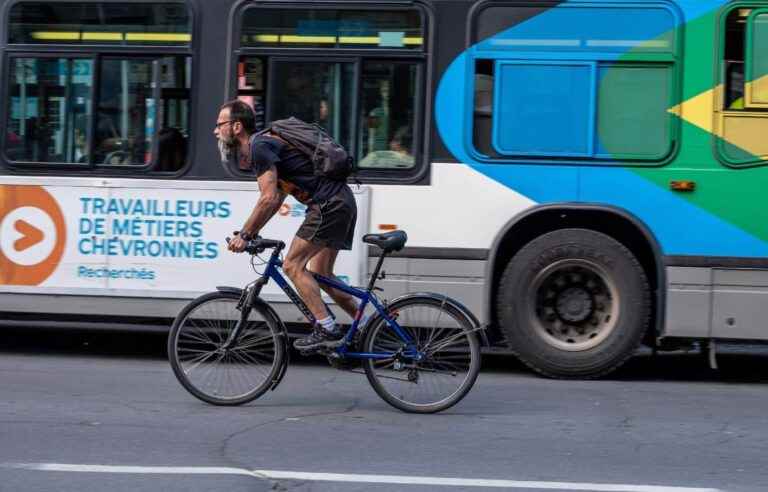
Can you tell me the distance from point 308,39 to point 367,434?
339cm

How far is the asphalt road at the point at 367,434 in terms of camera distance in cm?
557

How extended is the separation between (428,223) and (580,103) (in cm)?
137

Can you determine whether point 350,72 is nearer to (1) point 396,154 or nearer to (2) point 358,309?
(1) point 396,154

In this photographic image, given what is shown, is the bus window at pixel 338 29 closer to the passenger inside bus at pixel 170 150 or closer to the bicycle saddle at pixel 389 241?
the passenger inside bus at pixel 170 150

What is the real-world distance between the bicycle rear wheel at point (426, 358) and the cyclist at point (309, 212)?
0.94ft

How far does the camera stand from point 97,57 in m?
8.92

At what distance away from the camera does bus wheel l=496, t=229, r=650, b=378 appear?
27.6 ft

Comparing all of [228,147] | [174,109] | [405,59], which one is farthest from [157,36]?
[228,147]

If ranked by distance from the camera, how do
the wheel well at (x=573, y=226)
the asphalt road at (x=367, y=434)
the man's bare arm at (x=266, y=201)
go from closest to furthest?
the asphalt road at (x=367, y=434) < the man's bare arm at (x=266, y=201) < the wheel well at (x=573, y=226)

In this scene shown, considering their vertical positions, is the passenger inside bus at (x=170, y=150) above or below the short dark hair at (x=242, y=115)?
below

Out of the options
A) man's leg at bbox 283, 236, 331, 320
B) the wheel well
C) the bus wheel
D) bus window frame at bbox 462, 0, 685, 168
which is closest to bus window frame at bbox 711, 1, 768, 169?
bus window frame at bbox 462, 0, 685, 168

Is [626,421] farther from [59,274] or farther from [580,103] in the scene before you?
[59,274]

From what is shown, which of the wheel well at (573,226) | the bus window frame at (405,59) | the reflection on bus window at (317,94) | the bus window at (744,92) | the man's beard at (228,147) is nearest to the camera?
the man's beard at (228,147)

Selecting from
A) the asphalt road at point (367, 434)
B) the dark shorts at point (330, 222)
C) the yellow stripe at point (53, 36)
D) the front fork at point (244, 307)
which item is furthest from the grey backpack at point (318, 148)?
the yellow stripe at point (53, 36)
